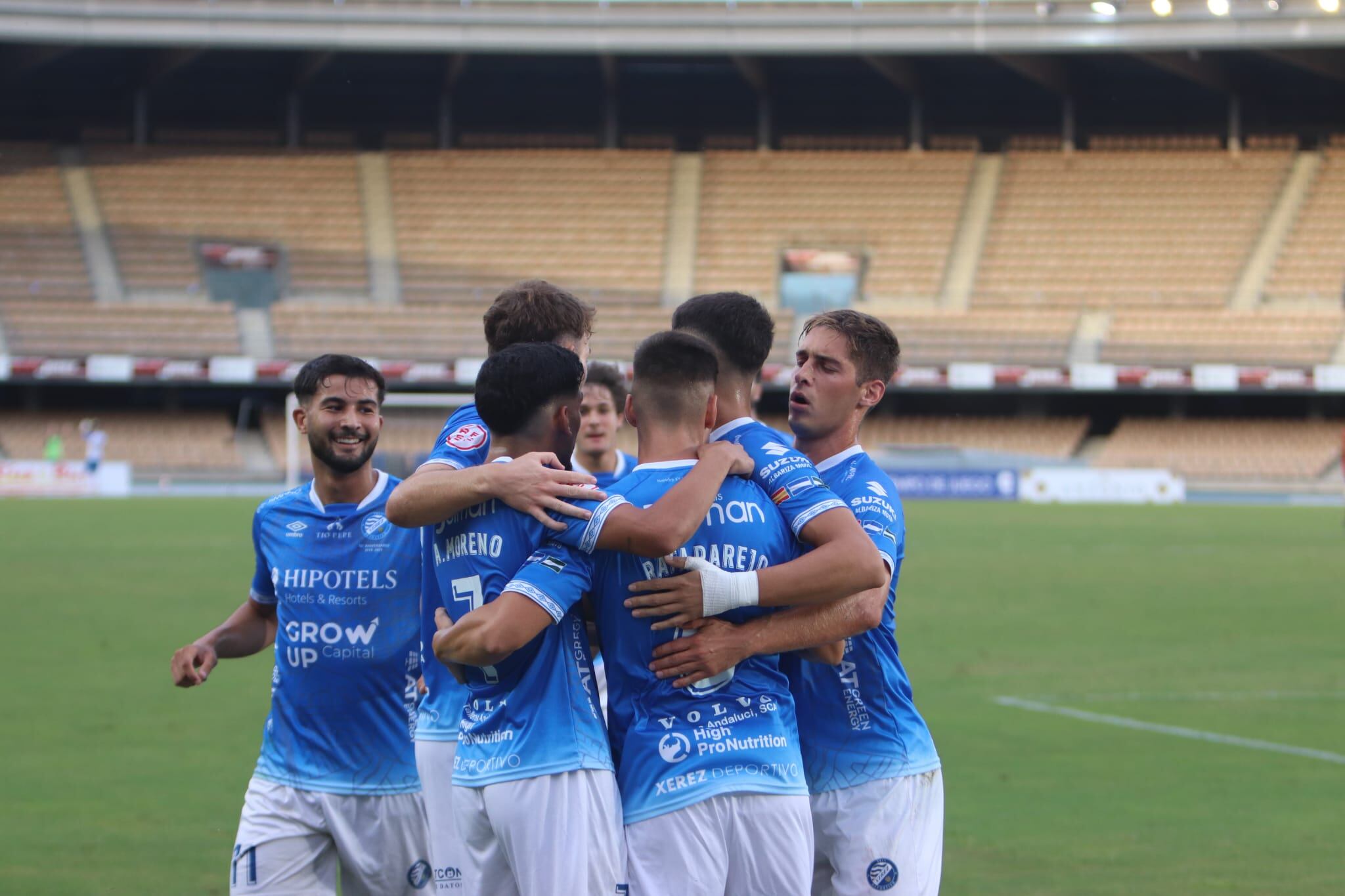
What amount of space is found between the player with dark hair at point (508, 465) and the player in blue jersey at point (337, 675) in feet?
A: 2.14

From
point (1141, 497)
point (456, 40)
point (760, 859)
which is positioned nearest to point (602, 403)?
point (760, 859)

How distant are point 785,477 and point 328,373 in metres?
1.89

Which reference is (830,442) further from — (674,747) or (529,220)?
(529,220)

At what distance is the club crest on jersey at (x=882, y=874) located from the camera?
3.95 metres

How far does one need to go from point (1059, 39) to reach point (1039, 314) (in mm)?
8745

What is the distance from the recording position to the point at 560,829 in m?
3.36

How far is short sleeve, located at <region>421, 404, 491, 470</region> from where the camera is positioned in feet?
12.7

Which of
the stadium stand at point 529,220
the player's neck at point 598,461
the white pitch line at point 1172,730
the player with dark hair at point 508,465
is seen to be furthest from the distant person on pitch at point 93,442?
the player with dark hair at point 508,465

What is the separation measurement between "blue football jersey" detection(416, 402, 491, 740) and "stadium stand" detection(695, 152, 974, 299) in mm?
43329

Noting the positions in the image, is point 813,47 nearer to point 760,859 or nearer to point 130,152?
point 130,152

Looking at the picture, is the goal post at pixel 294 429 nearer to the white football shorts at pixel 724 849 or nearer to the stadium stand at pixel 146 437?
the stadium stand at pixel 146 437

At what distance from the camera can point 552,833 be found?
3363 millimetres

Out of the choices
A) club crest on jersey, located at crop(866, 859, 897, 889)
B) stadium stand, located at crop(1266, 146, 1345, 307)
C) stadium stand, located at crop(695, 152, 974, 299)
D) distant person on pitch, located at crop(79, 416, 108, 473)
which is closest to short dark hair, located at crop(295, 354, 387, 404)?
club crest on jersey, located at crop(866, 859, 897, 889)

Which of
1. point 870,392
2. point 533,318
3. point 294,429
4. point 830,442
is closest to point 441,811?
point 533,318
